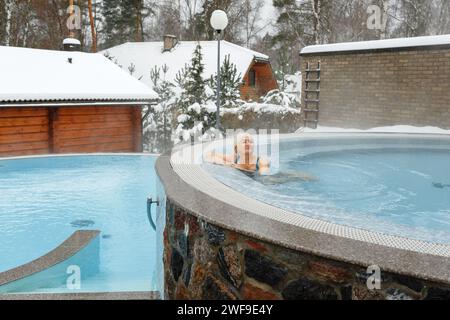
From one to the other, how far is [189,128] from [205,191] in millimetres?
10432

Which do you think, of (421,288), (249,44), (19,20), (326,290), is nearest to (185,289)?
(326,290)

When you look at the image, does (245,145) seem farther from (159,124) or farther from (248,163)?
(159,124)

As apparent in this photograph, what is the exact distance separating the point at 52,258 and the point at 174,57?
19.3m

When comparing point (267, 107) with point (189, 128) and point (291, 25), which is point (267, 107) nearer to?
point (189, 128)

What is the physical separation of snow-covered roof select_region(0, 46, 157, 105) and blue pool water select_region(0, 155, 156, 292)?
8.04 feet

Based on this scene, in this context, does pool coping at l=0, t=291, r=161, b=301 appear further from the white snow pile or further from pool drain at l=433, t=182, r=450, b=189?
the white snow pile

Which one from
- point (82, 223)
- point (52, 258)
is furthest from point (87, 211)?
point (52, 258)

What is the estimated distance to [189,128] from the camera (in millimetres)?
13242

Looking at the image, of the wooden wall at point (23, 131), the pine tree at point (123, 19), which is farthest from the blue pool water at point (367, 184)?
the pine tree at point (123, 19)

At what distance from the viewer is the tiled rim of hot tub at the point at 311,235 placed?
1.76 metres

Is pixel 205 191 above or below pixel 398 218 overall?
above

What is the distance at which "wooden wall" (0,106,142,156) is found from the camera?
10.9 metres

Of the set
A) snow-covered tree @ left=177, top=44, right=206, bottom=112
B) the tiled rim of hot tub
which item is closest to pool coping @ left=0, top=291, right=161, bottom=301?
the tiled rim of hot tub

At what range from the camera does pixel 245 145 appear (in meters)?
5.31
